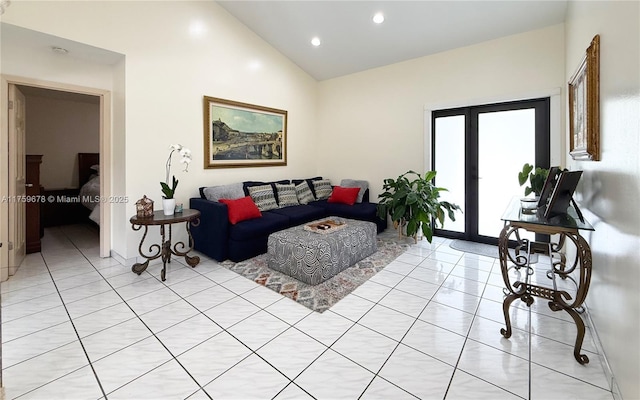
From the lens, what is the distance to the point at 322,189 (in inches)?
223

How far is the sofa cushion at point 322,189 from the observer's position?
560cm

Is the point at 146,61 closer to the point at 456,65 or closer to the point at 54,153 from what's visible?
the point at 54,153

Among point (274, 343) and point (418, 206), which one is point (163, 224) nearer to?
point (274, 343)

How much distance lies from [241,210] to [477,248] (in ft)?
11.0

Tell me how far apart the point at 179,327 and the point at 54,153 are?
5.67 m

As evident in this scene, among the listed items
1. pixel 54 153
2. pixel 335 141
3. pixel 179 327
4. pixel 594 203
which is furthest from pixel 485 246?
pixel 54 153

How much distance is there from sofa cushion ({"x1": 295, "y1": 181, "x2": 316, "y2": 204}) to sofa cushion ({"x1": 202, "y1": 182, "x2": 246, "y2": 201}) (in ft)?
3.76

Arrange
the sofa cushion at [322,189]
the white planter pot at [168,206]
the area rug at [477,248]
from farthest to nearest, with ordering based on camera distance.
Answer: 1. the sofa cushion at [322,189]
2. the area rug at [477,248]
3. the white planter pot at [168,206]

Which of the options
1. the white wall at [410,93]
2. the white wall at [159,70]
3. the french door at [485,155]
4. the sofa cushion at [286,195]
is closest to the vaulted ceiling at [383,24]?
the white wall at [410,93]

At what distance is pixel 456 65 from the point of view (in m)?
4.36

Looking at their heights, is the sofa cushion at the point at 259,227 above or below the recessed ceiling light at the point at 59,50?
below

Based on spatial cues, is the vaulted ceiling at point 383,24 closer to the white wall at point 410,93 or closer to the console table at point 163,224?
the white wall at point 410,93

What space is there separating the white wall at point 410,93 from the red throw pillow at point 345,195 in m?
0.48

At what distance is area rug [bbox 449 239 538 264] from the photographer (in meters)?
3.89
